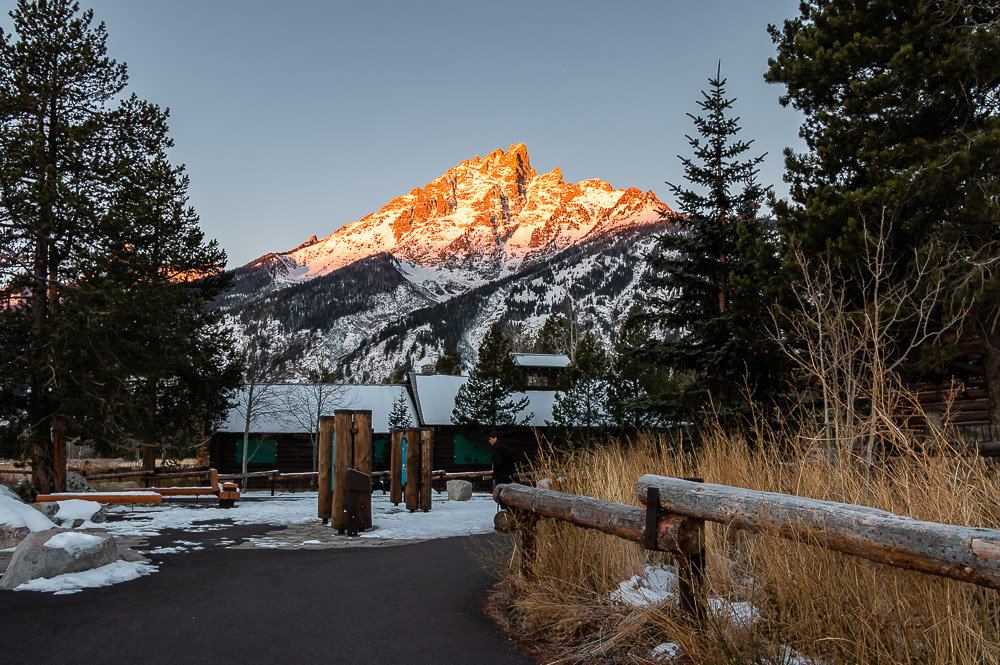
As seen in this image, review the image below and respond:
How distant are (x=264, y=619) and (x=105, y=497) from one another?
31.4ft

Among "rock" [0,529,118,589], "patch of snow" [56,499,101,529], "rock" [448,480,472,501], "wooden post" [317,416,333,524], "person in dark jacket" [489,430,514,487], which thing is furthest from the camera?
"rock" [448,480,472,501]

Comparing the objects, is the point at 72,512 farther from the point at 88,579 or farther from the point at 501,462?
the point at 501,462

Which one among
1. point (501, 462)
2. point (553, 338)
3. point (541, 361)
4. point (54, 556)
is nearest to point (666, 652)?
point (54, 556)

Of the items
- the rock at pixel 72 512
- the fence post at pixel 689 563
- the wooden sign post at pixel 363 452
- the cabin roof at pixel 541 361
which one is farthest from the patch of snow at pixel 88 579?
the cabin roof at pixel 541 361

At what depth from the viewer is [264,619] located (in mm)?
5469

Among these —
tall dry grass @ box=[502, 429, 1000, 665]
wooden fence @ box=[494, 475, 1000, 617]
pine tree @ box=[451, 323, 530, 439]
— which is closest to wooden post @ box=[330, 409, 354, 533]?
tall dry grass @ box=[502, 429, 1000, 665]

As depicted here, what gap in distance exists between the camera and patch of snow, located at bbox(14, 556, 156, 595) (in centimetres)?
613

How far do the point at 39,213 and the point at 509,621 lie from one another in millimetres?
14082

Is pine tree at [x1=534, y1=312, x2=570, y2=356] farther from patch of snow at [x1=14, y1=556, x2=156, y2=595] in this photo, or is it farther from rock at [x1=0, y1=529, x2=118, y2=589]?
rock at [x1=0, y1=529, x2=118, y2=589]

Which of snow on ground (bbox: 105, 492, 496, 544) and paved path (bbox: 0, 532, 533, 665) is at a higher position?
paved path (bbox: 0, 532, 533, 665)

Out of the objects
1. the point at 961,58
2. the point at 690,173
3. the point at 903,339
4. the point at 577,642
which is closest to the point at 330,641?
the point at 577,642

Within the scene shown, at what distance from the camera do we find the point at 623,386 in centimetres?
2758

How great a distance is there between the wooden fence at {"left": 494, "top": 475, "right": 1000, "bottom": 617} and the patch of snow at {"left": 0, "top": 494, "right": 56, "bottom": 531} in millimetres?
7178

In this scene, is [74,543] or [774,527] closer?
[774,527]
